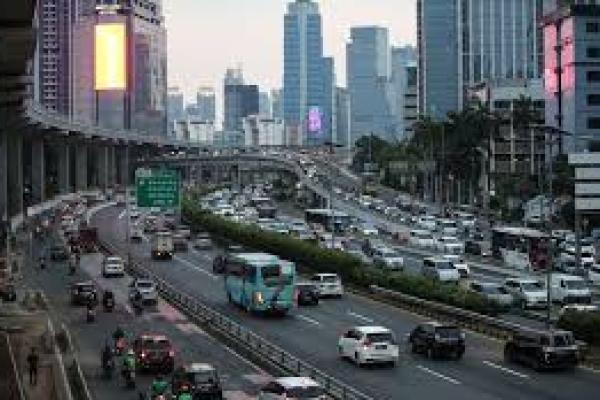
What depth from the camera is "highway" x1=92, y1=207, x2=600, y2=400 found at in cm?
3522

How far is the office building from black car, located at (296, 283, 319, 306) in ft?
307

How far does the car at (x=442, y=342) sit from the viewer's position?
41.9m

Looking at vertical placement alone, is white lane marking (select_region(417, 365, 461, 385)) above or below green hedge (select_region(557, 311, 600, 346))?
below

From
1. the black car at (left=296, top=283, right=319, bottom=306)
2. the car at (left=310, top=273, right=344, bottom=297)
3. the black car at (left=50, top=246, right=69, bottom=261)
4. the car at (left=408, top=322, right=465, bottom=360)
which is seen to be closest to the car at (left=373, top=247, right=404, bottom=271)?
the car at (left=310, top=273, right=344, bottom=297)

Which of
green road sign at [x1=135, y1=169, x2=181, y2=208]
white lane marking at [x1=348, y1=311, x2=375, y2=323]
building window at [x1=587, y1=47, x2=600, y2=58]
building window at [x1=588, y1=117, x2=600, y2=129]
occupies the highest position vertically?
building window at [x1=587, y1=47, x2=600, y2=58]

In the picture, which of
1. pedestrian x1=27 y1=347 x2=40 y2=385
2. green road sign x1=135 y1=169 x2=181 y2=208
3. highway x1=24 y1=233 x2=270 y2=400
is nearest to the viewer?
highway x1=24 y1=233 x2=270 y2=400

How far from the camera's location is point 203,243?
108m

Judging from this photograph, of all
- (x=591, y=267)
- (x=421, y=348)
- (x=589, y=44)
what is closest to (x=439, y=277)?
(x=591, y=267)

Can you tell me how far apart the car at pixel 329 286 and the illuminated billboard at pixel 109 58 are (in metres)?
24.2

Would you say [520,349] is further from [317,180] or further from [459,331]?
[317,180]

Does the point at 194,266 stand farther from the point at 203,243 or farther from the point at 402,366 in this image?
the point at 402,366

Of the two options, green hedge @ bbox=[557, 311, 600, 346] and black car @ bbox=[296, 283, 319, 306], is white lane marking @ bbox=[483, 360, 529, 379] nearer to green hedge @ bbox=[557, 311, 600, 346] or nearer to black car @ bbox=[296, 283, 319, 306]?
green hedge @ bbox=[557, 311, 600, 346]

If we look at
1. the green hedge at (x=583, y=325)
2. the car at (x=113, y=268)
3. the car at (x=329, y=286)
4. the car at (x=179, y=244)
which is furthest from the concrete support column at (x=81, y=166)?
the green hedge at (x=583, y=325)

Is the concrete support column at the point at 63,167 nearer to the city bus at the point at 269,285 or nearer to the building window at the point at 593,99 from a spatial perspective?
the building window at the point at 593,99
